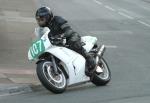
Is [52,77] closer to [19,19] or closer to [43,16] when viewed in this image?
[43,16]

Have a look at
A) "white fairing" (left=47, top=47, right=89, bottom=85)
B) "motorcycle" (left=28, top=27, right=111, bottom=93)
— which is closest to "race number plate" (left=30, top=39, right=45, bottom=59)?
"motorcycle" (left=28, top=27, right=111, bottom=93)

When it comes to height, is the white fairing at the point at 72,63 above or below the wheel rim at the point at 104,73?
above

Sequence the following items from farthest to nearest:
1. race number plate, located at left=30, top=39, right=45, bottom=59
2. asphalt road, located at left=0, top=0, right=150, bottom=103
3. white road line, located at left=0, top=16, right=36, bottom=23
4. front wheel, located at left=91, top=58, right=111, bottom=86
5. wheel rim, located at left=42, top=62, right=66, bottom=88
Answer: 1. white road line, located at left=0, top=16, right=36, bottom=23
2. front wheel, located at left=91, top=58, right=111, bottom=86
3. race number plate, located at left=30, top=39, right=45, bottom=59
4. wheel rim, located at left=42, top=62, right=66, bottom=88
5. asphalt road, located at left=0, top=0, right=150, bottom=103

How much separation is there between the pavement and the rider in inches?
48.5

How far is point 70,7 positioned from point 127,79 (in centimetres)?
1705

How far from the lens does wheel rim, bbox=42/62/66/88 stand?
37.7ft

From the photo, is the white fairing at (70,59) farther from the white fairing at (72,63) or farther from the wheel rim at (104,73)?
the wheel rim at (104,73)

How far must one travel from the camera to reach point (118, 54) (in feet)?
61.8

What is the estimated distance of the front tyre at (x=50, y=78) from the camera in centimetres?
1140

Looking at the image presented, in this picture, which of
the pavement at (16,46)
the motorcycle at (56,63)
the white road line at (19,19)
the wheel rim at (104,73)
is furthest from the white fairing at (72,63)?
the white road line at (19,19)

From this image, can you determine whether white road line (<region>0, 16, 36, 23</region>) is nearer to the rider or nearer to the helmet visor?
the rider

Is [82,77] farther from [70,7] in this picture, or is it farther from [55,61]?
[70,7]

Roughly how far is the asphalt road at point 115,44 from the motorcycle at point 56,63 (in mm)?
215

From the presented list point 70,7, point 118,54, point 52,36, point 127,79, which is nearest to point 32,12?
point 70,7
